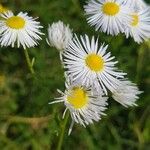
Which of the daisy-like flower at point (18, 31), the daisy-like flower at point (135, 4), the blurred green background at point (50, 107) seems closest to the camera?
the daisy-like flower at point (18, 31)

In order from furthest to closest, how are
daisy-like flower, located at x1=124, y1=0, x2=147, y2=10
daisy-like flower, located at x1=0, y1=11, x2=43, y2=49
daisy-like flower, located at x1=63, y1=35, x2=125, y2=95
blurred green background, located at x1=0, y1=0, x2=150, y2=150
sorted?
1. blurred green background, located at x1=0, y1=0, x2=150, y2=150
2. daisy-like flower, located at x1=124, y1=0, x2=147, y2=10
3. daisy-like flower, located at x1=0, y1=11, x2=43, y2=49
4. daisy-like flower, located at x1=63, y1=35, x2=125, y2=95

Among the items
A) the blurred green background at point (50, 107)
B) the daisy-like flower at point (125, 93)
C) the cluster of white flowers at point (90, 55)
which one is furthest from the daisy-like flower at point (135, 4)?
the daisy-like flower at point (125, 93)

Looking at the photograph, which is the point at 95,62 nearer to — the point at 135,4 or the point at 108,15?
the point at 108,15

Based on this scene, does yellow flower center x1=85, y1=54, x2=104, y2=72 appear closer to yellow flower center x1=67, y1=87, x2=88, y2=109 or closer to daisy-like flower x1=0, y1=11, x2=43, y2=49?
yellow flower center x1=67, y1=87, x2=88, y2=109

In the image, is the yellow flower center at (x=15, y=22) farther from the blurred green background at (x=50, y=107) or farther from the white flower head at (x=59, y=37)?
the blurred green background at (x=50, y=107)

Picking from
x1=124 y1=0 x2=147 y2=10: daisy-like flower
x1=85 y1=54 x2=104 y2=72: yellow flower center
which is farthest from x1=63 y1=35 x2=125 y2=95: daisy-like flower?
x1=124 y1=0 x2=147 y2=10: daisy-like flower

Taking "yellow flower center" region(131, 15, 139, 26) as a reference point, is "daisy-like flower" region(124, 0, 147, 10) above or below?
above

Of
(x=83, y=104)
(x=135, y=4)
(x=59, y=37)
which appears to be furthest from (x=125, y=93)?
(x=135, y=4)
